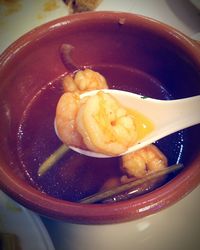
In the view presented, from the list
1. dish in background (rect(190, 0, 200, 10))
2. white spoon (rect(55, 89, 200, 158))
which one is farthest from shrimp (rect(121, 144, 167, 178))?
dish in background (rect(190, 0, 200, 10))

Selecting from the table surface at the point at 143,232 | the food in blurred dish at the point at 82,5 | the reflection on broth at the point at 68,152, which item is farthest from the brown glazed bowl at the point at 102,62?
the food in blurred dish at the point at 82,5

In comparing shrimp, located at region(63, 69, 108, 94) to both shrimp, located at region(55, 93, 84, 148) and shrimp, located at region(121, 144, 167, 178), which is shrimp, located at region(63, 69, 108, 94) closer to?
shrimp, located at region(55, 93, 84, 148)

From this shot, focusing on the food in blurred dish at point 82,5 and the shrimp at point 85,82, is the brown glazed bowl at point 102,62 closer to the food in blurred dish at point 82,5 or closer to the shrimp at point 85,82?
the shrimp at point 85,82

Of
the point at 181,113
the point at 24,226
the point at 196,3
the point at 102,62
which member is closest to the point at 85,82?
the point at 102,62

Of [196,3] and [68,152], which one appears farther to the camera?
[196,3]

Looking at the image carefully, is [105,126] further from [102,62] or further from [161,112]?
[102,62]
